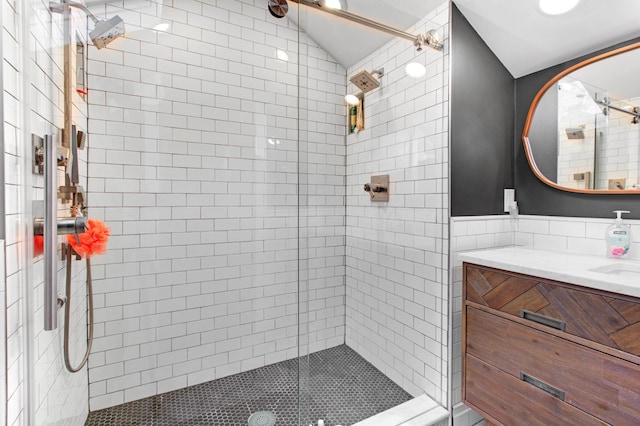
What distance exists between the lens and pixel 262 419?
1670 mm

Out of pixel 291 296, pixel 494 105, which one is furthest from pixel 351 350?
pixel 494 105

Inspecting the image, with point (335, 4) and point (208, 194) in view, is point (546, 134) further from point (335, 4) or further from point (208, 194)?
point (208, 194)

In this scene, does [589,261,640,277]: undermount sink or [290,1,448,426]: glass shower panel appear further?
[290,1,448,426]: glass shower panel

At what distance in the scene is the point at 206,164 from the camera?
1849mm

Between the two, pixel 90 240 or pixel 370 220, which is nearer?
pixel 90 240

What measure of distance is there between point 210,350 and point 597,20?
2.60 m

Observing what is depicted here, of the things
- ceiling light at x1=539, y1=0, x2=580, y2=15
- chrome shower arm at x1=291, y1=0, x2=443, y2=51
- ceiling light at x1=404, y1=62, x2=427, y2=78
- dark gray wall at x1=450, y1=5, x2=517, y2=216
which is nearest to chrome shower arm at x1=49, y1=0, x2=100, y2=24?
chrome shower arm at x1=291, y1=0, x2=443, y2=51

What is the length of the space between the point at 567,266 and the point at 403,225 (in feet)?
2.76

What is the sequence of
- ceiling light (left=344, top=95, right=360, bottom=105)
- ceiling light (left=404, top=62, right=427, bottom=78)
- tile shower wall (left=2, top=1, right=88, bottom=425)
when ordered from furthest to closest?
1. ceiling light (left=344, top=95, right=360, bottom=105)
2. ceiling light (left=404, top=62, right=427, bottom=78)
3. tile shower wall (left=2, top=1, right=88, bottom=425)

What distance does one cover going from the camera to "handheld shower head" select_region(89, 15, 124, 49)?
151 centimetres

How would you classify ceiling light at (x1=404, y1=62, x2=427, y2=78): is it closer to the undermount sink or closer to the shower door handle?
the undermount sink

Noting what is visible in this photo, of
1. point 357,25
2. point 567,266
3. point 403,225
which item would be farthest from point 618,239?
point 357,25

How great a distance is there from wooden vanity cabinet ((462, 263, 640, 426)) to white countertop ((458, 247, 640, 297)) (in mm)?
34

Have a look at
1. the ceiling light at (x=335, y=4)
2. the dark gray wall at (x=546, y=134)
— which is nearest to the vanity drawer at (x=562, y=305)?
the dark gray wall at (x=546, y=134)
